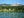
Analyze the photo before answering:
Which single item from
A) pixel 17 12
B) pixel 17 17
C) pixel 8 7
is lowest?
pixel 17 17

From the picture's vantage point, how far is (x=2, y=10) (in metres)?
1.37

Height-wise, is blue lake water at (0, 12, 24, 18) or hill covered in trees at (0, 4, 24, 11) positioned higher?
hill covered in trees at (0, 4, 24, 11)

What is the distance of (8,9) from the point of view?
1.38 meters

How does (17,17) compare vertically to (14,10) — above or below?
below

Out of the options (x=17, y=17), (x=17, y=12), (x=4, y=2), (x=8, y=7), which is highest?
(x=4, y=2)

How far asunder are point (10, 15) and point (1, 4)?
0.36m

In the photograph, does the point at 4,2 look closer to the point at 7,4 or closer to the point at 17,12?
the point at 7,4

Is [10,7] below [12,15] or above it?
above

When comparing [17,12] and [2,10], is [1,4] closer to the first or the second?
[2,10]

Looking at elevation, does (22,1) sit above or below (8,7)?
above

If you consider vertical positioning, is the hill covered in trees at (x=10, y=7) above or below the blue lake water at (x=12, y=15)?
above

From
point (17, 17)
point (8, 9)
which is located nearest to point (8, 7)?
point (8, 9)

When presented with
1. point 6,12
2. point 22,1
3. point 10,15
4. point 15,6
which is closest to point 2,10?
point 6,12

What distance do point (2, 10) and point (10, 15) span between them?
0.78 feet
